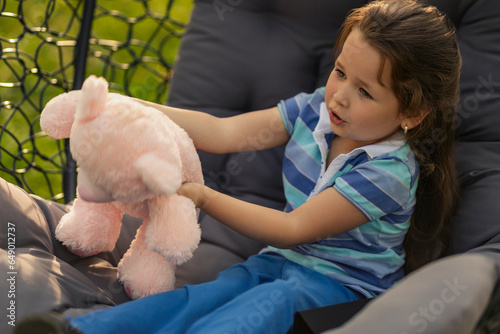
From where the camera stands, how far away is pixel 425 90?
1011 mm

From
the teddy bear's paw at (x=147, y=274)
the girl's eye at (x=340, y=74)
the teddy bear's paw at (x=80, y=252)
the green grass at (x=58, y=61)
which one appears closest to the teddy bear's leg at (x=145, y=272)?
the teddy bear's paw at (x=147, y=274)

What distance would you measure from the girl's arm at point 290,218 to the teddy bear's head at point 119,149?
21cm

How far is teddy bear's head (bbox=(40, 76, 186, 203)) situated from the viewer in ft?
2.38

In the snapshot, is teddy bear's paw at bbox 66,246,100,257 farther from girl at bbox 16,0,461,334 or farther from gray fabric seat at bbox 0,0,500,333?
girl at bbox 16,0,461,334

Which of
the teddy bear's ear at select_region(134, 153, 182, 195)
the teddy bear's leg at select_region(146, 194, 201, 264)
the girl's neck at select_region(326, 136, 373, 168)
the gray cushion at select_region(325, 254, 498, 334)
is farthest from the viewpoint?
the girl's neck at select_region(326, 136, 373, 168)

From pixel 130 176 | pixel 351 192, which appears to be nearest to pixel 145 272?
pixel 130 176

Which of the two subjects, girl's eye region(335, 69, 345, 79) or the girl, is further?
girl's eye region(335, 69, 345, 79)

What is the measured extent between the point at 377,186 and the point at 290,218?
0.56ft

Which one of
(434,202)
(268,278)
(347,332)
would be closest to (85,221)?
(268,278)

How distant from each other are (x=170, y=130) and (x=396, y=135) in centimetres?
48

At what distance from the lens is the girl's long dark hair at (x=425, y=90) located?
3.18 feet

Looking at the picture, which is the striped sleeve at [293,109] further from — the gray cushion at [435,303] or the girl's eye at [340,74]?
the gray cushion at [435,303]

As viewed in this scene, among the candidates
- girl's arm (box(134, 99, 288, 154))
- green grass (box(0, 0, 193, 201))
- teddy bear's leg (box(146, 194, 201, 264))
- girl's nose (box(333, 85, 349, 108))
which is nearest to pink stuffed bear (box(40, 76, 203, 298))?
teddy bear's leg (box(146, 194, 201, 264))

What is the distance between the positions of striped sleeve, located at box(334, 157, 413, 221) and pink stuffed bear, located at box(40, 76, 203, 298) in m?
0.28
